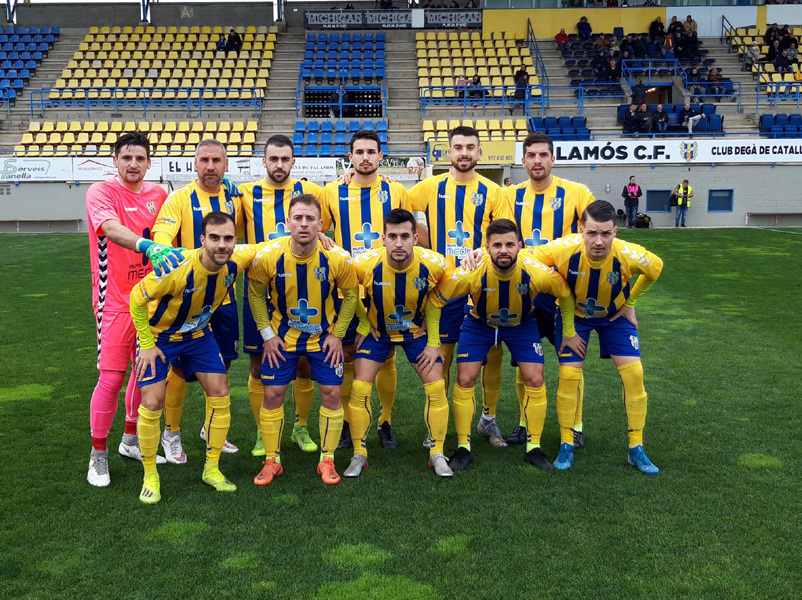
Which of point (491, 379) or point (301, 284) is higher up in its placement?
point (301, 284)

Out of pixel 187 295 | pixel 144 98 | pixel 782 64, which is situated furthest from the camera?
pixel 782 64

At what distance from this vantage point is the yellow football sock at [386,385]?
5.22 metres

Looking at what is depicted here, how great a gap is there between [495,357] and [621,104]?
2144 cm

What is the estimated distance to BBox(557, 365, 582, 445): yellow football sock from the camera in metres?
4.80

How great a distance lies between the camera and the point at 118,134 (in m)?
23.1

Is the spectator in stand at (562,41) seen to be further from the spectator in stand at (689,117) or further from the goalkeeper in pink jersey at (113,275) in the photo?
the goalkeeper in pink jersey at (113,275)

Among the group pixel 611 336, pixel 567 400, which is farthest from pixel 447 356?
pixel 611 336

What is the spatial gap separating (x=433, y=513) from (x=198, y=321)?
1803 millimetres

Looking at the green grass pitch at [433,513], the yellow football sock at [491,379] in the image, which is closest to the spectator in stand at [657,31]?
the green grass pitch at [433,513]

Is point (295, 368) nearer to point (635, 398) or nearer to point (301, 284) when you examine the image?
point (301, 284)

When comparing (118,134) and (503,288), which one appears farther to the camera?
(118,134)

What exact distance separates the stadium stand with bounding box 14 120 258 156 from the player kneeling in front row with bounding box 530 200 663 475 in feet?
61.4

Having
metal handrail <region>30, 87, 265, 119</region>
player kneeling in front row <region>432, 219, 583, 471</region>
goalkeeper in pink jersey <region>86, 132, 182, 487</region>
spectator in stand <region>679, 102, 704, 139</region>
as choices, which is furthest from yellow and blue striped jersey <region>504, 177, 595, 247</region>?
metal handrail <region>30, 87, 265, 119</region>

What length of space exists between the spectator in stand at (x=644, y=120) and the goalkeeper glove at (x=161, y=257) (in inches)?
805
